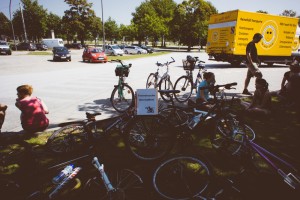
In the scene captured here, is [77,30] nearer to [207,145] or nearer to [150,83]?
[150,83]

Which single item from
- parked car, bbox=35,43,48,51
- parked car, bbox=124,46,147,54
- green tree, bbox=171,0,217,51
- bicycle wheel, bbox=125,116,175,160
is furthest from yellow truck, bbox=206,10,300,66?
parked car, bbox=35,43,48,51

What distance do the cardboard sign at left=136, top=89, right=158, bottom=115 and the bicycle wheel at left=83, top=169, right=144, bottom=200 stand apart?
3.49 feet

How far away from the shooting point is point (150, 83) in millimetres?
8469

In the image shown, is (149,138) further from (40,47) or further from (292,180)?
(40,47)

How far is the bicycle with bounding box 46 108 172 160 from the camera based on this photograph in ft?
12.8

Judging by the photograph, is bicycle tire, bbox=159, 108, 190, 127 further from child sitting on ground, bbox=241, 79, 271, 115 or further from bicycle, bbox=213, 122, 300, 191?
child sitting on ground, bbox=241, 79, 271, 115

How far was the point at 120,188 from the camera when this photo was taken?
2.93 meters

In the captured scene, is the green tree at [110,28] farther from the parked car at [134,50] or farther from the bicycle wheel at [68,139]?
the bicycle wheel at [68,139]

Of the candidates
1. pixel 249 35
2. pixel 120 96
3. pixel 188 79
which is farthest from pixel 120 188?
pixel 249 35

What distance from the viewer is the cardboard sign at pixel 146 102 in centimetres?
374

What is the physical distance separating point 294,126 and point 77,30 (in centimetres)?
6285

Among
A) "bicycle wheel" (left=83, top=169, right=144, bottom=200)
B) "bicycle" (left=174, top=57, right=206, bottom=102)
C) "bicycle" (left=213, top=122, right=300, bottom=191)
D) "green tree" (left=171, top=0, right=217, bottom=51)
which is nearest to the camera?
"bicycle wheel" (left=83, top=169, right=144, bottom=200)

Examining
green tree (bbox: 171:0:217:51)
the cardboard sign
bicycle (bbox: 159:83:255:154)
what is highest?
green tree (bbox: 171:0:217:51)

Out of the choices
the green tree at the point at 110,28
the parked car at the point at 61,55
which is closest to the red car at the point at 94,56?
the parked car at the point at 61,55
